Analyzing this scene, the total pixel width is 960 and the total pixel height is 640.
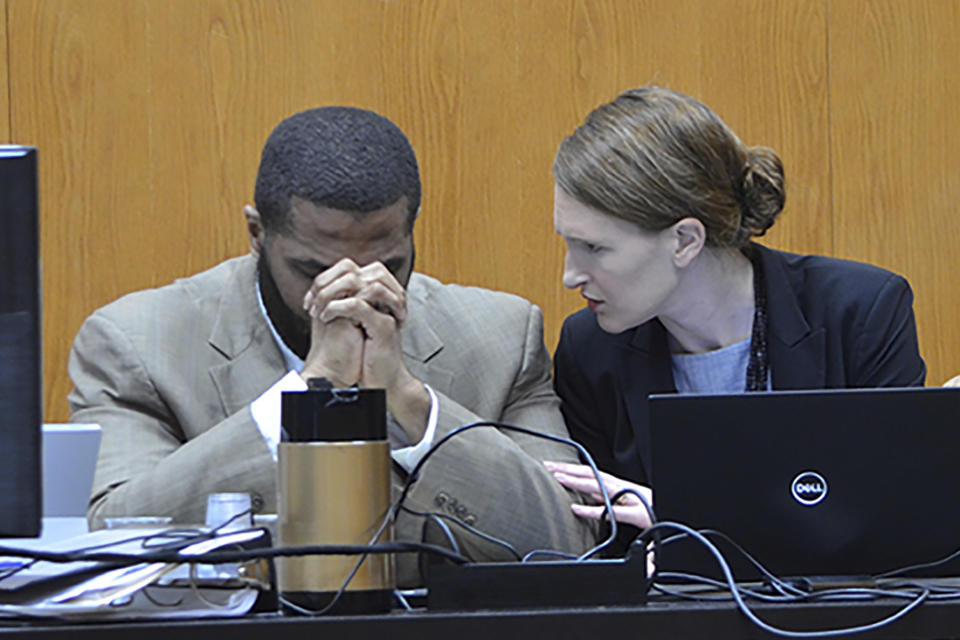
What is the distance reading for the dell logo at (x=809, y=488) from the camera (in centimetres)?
103

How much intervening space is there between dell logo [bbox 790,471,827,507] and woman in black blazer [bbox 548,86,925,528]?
2.56 ft

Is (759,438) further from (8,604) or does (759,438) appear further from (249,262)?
(249,262)

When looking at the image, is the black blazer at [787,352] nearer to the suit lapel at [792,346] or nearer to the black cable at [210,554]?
the suit lapel at [792,346]

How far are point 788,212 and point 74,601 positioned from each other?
6.21 ft

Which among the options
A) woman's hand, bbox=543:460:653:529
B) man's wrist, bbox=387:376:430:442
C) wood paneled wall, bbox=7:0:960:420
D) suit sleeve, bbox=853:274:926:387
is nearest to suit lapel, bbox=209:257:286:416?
man's wrist, bbox=387:376:430:442

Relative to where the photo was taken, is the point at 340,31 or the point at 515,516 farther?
the point at 340,31

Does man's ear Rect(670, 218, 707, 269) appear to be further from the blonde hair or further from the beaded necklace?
the beaded necklace

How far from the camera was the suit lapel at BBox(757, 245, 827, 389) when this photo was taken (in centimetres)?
180

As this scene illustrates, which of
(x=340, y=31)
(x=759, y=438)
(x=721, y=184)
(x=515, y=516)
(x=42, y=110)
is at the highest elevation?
(x=340, y=31)

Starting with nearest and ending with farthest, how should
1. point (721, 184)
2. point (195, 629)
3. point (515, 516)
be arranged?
point (195, 629) → point (515, 516) → point (721, 184)

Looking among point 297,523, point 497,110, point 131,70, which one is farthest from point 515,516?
point 131,70

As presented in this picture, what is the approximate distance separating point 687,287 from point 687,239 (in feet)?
0.25

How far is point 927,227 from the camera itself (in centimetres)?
246

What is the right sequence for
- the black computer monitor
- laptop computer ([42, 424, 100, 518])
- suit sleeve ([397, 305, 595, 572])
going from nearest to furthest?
A: the black computer monitor < laptop computer ([42, 424, 100, 518]) < suit sleeve ([397, 305, 595, 572])
